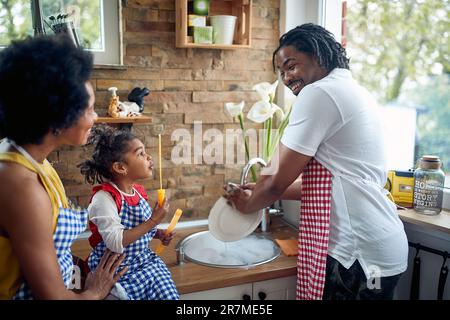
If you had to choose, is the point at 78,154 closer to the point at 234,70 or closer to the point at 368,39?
the point at 234,70

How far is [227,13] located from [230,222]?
3.51 ft

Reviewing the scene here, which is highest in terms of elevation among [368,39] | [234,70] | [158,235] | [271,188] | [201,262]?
[368,39]

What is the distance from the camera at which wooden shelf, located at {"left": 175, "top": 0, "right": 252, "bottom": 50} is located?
1887 mm

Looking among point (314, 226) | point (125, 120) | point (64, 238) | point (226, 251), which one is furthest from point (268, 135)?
point (64, 238)

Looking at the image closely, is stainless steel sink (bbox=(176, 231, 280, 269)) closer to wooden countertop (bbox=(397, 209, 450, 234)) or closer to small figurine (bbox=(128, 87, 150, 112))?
wooden countertop (bbox=(397, 209, 450, 234))

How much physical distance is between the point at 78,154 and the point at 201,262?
29.0 inches

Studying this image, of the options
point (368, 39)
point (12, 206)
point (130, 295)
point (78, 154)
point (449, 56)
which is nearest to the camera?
point (12, 206)

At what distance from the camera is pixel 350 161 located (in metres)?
1.28

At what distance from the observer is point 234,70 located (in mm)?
2141

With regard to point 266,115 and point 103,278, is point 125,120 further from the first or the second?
point 103,278

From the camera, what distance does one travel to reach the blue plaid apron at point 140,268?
1352mm
